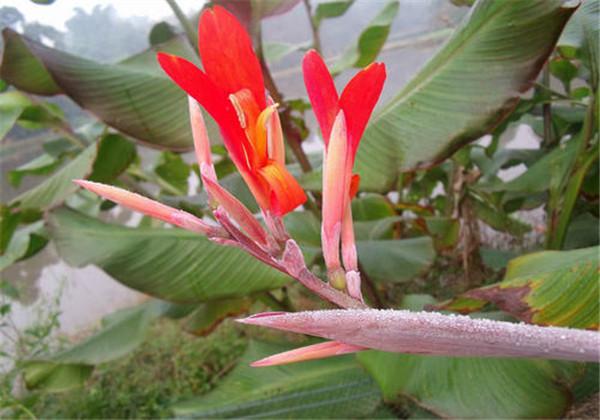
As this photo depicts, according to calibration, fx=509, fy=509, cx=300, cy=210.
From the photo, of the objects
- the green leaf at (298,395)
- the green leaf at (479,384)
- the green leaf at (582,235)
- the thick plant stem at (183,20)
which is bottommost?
the green leaf at (298,395)

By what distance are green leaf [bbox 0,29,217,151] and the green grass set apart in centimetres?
73

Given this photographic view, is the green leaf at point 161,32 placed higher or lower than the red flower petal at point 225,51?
higher

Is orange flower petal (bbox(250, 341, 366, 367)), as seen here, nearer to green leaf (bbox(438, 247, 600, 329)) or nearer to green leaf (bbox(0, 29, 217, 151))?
green leaf (bbox(438, 247, 600, 329))

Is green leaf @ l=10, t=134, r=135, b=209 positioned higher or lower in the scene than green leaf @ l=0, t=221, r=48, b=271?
higher

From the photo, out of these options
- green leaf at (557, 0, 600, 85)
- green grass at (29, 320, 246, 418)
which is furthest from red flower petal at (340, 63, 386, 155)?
green grass at (29, 320, 246, 418)

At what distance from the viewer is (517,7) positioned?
529 mm

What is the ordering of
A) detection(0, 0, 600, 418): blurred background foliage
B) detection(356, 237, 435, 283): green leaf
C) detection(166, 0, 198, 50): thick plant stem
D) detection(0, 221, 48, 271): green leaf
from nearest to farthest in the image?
detection(0, 0, 600, 418): blurred background foliage, detection(166, 0, 198, 50): thick plant stem, detection(356, 237, 435, 283): green leaf, detection(0, 221, 48, 271): green leaf

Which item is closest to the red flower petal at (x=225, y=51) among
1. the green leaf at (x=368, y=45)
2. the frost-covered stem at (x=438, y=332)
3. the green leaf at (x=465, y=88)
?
the frost-covered stem at (x=438, y=332)

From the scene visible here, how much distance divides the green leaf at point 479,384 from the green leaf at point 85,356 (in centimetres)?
53

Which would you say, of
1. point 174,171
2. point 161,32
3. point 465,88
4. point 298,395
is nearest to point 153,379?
point 174,171

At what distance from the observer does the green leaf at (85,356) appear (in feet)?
3.11

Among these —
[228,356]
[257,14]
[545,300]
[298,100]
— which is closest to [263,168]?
[545,300]

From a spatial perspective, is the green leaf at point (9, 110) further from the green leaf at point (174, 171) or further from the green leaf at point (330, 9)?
the green leaf at point (330, 9)

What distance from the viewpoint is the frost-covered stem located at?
0.57 feet
